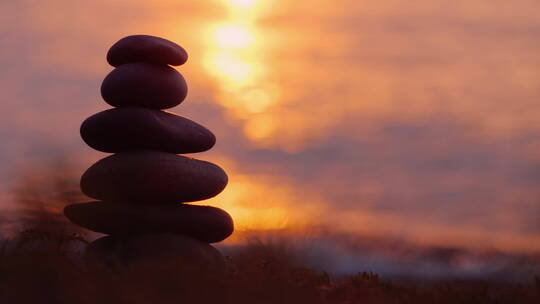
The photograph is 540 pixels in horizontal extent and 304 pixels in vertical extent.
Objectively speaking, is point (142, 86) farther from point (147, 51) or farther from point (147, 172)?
point (147, 172)

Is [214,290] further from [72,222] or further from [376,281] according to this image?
[72,222]

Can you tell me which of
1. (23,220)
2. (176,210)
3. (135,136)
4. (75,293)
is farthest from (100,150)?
(75,293)

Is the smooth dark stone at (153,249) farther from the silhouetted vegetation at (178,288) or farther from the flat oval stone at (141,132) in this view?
the silhouetted vegetation at (178,288)

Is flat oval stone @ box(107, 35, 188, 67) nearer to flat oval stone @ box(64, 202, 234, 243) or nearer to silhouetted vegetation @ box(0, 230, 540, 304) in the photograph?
flat oval stone @ box(64, 202, 234, 243)

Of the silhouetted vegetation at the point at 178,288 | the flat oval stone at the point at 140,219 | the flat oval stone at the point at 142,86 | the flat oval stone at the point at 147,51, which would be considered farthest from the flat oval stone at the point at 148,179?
the silhouetted vegetation at the point at 178,288

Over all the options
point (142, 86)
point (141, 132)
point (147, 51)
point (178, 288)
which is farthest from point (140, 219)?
point (178, 288)

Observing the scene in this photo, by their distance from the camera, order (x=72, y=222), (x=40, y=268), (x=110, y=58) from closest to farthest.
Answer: (x=40, y=268)
(x=72, y=222)
(x=110, y=58)
